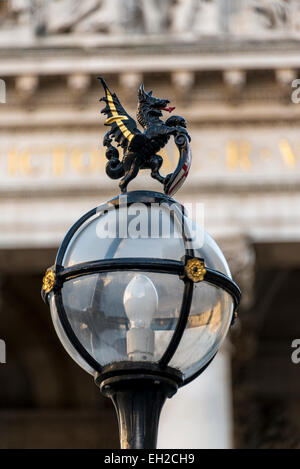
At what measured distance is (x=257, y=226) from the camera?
650 inches

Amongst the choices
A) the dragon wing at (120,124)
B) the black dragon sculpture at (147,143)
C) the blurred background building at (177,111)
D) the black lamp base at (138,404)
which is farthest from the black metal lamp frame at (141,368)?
the blurred background building at (177,111)

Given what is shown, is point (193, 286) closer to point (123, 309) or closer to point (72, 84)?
point (123, 309)

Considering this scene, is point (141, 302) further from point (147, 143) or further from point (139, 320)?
point (147, 143)

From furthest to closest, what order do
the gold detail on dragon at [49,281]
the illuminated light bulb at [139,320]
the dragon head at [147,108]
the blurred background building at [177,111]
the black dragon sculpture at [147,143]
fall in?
the blurred background building at [177,111], the dragon head at [147,108], the black dragon sculpture at [147,143], the gold detail on dragon at [49,281], the illuminated light bulb at [139,320]

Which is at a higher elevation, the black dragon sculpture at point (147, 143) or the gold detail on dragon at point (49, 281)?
the black dragon sculpture at point (147, 143)

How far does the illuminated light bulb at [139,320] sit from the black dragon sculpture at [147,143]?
0.68m

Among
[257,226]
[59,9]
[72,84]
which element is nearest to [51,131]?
[72,84]

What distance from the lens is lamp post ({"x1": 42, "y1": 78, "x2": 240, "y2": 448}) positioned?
422 cm

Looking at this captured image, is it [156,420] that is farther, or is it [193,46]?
[193,46]

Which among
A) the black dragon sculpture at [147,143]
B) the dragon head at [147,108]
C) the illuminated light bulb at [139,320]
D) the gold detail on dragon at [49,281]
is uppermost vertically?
the dragon head at [147,108]

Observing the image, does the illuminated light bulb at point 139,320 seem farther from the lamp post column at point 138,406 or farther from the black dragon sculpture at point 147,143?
the black dragon sculpture at point 147,143

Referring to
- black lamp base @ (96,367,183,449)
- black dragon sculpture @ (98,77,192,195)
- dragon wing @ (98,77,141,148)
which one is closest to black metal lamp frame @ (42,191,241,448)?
black lamp base @ (96,367,183,449)

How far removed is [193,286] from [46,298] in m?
0.64

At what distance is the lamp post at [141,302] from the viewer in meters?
4.22
